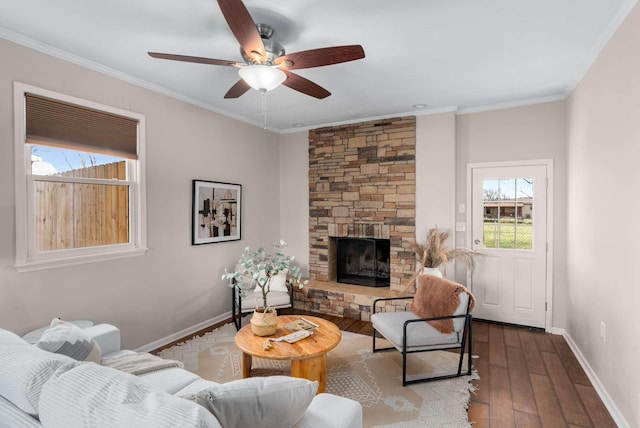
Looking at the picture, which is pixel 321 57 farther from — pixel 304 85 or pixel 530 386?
pixel 530 386

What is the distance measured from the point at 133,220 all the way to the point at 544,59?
12.8 feet

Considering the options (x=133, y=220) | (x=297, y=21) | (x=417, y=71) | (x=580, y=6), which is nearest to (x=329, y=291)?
(x=133, y=220)

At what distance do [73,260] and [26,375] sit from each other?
5.95 feet

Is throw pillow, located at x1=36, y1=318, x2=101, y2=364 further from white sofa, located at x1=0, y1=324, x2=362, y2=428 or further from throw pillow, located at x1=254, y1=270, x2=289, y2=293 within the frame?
throw pillow, located at x1=254, y1=270, x2=289, y2=293

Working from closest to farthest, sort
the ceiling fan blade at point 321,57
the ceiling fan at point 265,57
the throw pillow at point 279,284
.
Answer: the ceiling fan at point 265,57 → the ceiling fan blade at point 321,57 → the throw pillow at point 279,284

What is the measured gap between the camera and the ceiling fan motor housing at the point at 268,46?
2.26 meters

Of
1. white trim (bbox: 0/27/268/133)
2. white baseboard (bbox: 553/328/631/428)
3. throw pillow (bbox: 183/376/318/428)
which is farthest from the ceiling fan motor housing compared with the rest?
white baseboard (bbox: 553/328/631/428)

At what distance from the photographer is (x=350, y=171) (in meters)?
4.82

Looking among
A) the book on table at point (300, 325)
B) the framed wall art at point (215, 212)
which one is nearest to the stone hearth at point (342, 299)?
the framed wall art at point (215, 212)

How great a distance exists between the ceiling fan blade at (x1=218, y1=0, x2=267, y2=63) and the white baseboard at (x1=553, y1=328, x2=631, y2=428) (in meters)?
3.22

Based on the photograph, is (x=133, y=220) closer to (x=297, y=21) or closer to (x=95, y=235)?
(x=95, y=235)

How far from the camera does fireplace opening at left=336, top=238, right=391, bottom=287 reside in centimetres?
478

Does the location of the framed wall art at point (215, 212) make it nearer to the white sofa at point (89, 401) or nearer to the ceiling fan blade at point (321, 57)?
the ceiling fan blade at point (321, 57)

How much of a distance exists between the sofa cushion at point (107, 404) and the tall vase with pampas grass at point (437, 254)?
332cm
